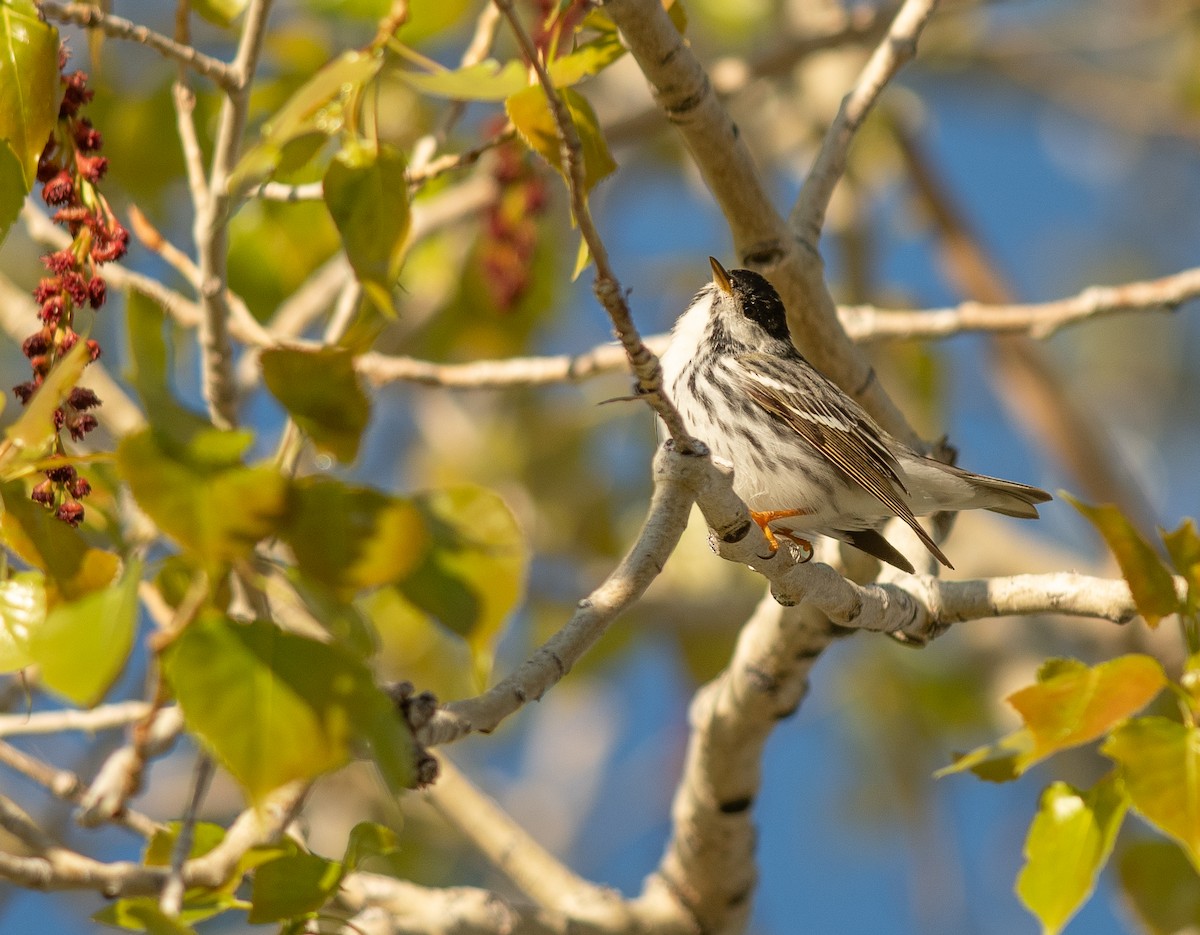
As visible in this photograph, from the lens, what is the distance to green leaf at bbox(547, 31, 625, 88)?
108 inches

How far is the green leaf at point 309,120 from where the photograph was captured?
2.27 meters

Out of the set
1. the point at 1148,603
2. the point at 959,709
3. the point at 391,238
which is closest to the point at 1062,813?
the point at 1148,603

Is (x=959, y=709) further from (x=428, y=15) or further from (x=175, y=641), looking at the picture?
(x=175, y=641)

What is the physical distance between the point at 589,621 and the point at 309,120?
1.15m

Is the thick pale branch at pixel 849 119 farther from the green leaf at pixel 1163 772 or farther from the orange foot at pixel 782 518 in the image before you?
the green leaf at pixel 1163 772

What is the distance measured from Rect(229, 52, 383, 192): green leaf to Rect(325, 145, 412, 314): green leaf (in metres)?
0.11

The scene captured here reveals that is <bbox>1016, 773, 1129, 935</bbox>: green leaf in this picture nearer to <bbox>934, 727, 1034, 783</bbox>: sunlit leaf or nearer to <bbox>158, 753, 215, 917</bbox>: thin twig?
<bbox>934, 727, 1034, 783</bbox>: sunlit leaf

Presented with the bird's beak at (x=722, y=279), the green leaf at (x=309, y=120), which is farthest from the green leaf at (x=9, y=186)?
the bird's beak at (x=722, y=279)

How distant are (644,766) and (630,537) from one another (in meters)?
4.26

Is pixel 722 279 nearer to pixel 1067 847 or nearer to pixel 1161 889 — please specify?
pixel 1161 889

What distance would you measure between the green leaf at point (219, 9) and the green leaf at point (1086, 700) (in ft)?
8.00

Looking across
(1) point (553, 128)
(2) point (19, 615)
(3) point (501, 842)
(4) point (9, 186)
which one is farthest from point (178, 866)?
(3) point (501, 842)

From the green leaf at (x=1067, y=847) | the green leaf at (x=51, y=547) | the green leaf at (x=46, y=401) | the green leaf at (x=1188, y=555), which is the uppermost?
the green leaf at (x=46, y=401)

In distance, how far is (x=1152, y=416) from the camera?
1403 centimetres
